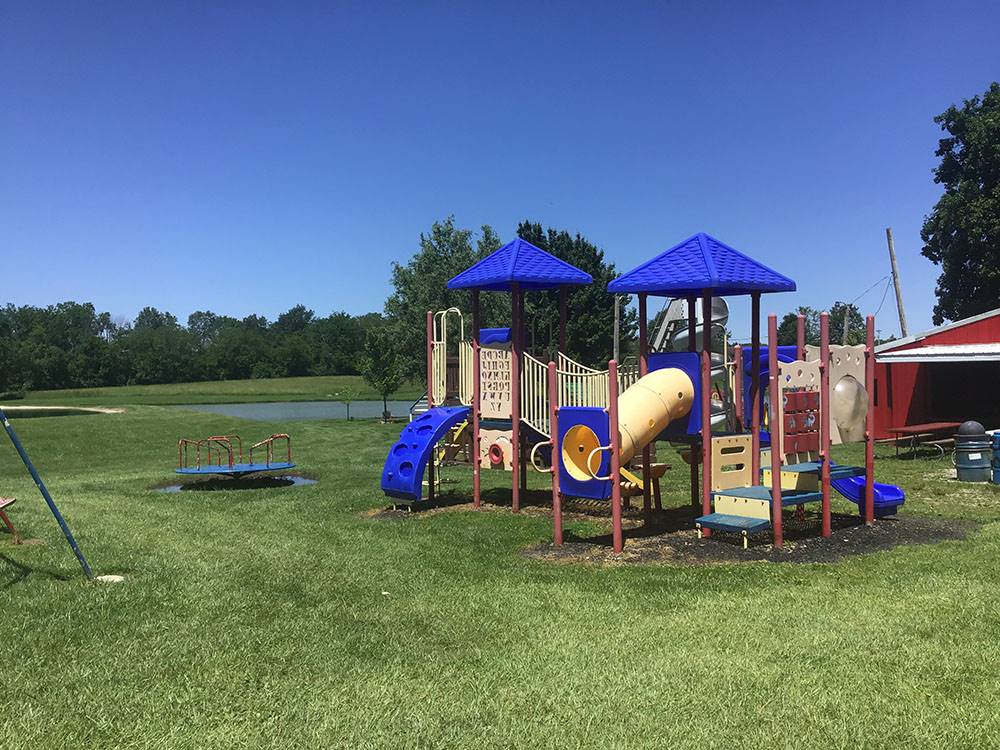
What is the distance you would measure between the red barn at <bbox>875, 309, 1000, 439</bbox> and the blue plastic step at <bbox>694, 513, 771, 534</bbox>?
1512cm

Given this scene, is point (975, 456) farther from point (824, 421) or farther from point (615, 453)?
point (615, 453)

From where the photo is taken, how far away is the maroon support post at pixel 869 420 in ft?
33.4

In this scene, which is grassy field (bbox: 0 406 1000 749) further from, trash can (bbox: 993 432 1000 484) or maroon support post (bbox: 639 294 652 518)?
trash can (bbox: 993 432 1000 484)

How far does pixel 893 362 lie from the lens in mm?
22703

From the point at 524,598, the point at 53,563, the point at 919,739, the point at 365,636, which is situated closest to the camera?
the point at 919,739

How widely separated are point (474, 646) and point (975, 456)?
40.9 ft

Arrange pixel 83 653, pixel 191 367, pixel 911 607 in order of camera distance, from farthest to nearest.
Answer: pixel 191 367 → pixel 911 607 → pixel 83 653

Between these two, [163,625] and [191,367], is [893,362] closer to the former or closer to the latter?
[163,625]

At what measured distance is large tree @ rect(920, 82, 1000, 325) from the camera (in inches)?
1447

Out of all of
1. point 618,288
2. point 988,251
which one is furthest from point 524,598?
point 988,251

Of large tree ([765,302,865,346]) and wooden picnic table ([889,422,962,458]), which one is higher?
large tree ([765,302,865,346])

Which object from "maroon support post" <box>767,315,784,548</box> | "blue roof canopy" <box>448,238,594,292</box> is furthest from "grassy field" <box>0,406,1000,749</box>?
"blue roof canopy" <box>448,238,594,292</box>

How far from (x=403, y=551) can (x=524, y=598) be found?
2552 mm

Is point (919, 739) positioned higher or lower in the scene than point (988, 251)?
lower
